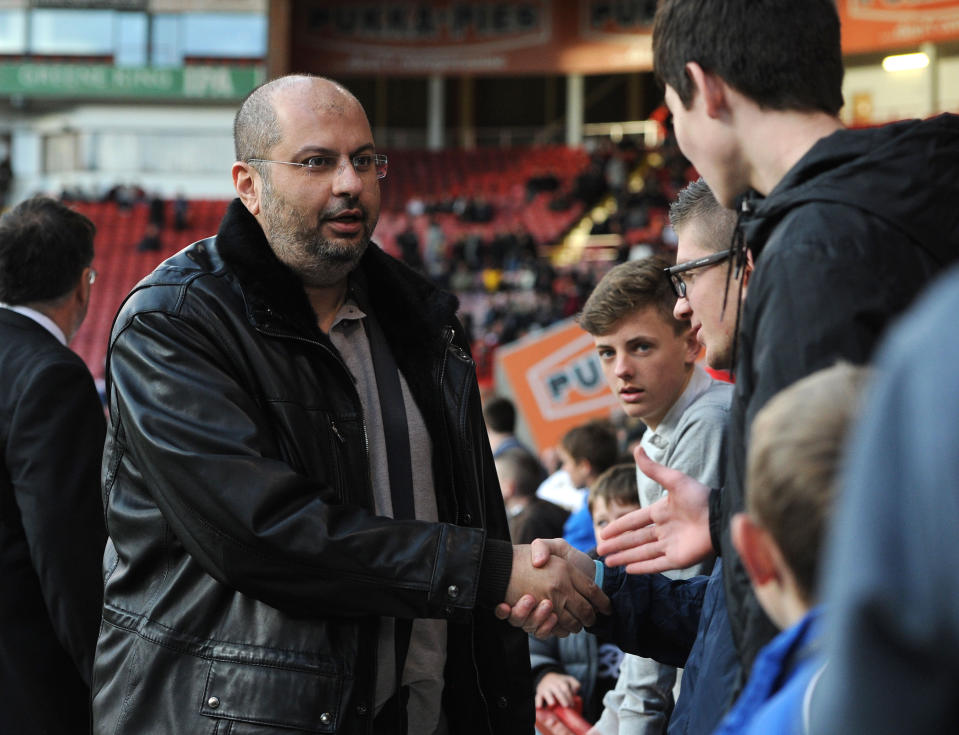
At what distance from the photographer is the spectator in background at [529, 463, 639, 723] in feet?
11.7

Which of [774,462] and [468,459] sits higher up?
[774,462]

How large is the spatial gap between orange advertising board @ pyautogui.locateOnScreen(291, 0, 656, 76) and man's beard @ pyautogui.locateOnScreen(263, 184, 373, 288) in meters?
23.8

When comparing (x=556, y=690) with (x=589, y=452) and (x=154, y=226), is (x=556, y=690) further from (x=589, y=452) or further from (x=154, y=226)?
(x=154, y=226)

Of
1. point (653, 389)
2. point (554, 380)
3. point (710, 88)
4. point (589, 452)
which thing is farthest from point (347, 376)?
point (554, 380)

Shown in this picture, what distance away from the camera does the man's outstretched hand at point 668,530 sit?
180 centimetres

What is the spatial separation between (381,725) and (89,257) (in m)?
1.74

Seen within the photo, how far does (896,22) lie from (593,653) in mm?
20793

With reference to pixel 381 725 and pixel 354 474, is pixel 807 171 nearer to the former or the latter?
pixel 354 474

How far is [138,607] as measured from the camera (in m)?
2.30

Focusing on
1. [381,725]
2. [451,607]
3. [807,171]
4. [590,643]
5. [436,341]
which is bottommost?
[590,643]

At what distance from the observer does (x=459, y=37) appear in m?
26.4

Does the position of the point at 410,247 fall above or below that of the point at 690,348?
above

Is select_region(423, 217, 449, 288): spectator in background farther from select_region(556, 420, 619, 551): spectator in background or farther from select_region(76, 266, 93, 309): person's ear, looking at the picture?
select_region(76, 266, 93, 309): person's ear

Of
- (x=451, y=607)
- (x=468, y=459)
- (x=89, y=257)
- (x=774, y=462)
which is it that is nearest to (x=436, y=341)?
(x=468, y=459)
